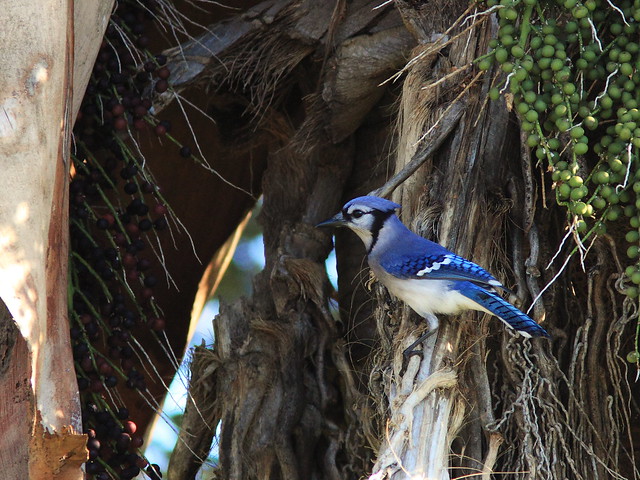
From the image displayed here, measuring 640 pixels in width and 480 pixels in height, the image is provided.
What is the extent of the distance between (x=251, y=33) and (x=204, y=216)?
31.3 inches

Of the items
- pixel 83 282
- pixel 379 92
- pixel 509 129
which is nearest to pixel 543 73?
pixel 509 129

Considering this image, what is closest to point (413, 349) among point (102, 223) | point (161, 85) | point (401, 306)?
point (401, 306)

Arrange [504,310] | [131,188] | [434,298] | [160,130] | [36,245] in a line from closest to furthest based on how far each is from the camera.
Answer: [36,245]
[504,310]
[434,298]
[131,188]
[160,130]

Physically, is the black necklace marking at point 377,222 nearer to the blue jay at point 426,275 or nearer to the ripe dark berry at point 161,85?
the blue jay at point 426,275

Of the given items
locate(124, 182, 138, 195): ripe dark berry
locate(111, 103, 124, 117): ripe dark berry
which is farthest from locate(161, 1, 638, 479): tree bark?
locate(124, 182, 138, 195): ripe dark berry

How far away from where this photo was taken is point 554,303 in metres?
2.61

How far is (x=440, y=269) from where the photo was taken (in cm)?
241

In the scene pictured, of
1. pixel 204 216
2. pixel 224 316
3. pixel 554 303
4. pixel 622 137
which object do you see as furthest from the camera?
pixel 204 216

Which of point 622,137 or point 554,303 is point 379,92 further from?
point 622,137

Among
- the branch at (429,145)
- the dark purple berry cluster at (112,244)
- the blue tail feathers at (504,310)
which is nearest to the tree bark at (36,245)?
the dark purple berry cluster at (112,244)

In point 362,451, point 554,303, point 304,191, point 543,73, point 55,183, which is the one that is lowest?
point 362,451

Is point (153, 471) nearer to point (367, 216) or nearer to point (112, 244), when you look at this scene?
point (112, 244)

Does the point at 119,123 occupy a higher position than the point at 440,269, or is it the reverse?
the point at 119,123

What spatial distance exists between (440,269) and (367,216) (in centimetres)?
33
